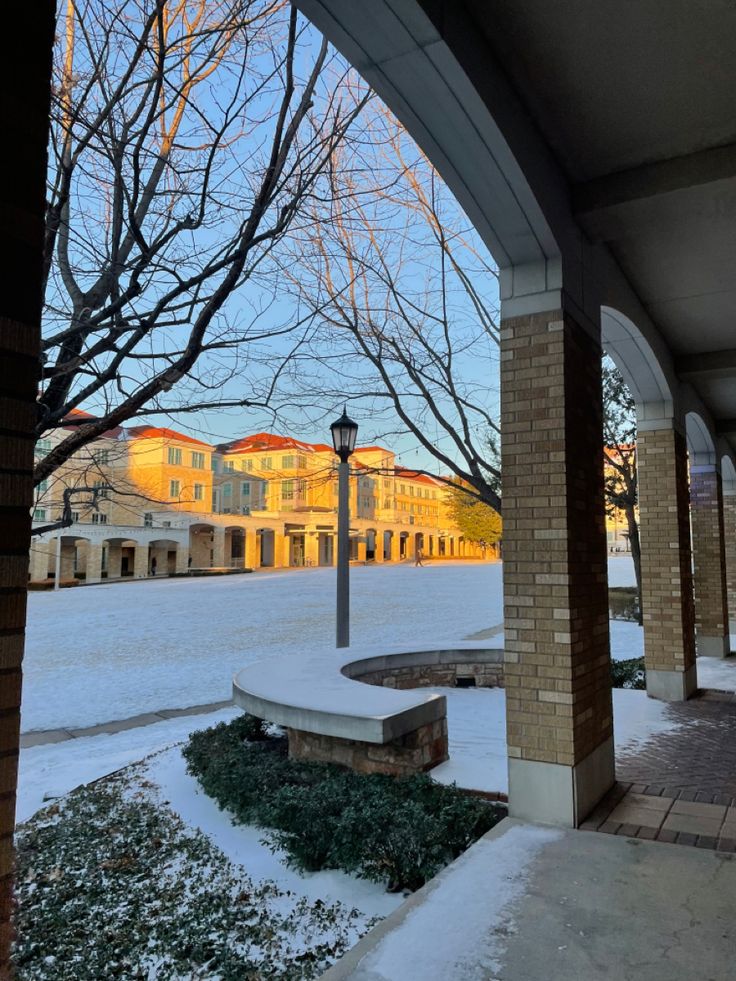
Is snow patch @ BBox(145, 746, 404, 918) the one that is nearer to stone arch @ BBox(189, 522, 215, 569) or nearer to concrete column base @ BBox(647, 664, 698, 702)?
concrete column base @ BBox(647, 664, 698, 702)

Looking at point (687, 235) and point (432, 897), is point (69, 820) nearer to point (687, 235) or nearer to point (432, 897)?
point (432, 897)

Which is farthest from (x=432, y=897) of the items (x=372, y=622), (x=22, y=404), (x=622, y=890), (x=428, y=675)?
(x=372, y=622)

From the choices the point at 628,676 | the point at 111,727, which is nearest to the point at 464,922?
the point at 628,676

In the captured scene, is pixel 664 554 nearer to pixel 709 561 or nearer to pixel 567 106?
pixel 709 561

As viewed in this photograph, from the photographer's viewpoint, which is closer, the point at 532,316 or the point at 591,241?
the point at 532,316

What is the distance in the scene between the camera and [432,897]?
9.66 ft

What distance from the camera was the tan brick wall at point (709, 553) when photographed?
33.4 ft

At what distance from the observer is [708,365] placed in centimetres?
733

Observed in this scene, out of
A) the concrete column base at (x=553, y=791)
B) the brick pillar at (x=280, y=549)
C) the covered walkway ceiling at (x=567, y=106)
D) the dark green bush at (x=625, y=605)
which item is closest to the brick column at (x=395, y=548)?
the brick pillar at (x=280, y=549)

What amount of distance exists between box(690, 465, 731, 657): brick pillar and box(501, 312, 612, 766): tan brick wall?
22.9 feet

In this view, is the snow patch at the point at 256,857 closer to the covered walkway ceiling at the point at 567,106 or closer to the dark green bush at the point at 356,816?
the dark green bush at the point at 356,816

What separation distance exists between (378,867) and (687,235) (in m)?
4.57

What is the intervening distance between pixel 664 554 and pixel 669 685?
142 centimetres


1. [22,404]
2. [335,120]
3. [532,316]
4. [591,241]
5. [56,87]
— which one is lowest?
[22,404]
